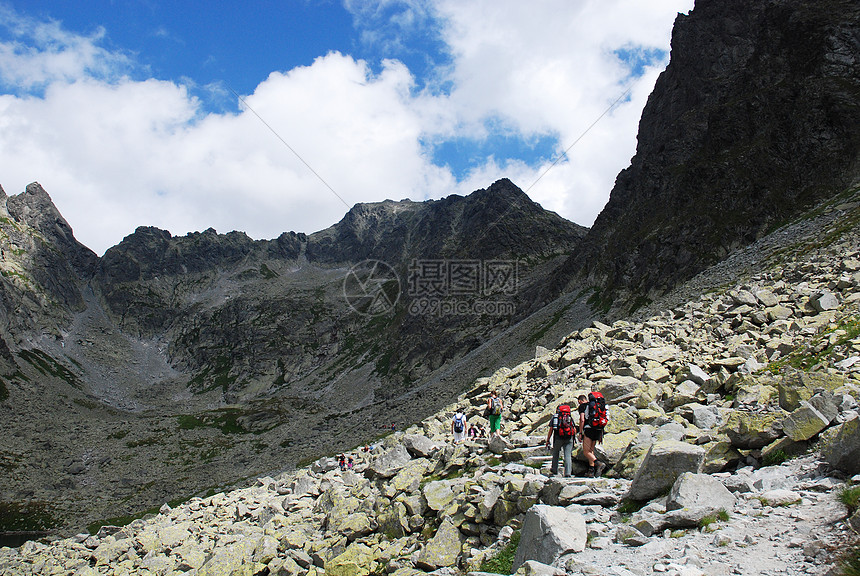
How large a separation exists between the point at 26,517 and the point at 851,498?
342 feet

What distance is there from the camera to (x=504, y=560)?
8758 mm

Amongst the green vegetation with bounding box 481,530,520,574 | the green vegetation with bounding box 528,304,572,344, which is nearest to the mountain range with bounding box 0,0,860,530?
the green vegetation with bounding box 528,304,572,344

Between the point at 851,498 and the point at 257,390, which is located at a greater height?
the point at 851,498

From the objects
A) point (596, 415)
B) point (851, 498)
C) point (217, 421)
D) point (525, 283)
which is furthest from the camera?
point (525, 283)

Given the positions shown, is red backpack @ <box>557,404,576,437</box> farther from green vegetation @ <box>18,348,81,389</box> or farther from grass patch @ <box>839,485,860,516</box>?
green vegetation @ <box>18,348,81,389</box>

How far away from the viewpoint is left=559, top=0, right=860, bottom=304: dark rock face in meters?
61.6

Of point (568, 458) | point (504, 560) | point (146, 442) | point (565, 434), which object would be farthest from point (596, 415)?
point (146, 442)

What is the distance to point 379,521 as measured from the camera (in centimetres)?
1360

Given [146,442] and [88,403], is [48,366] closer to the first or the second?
[88,403]

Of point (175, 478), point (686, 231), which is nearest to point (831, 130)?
point (686, 231)

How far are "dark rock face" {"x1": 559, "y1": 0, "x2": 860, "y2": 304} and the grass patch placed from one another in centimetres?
6466

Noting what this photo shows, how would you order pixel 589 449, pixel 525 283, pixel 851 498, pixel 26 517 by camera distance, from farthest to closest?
pixel 525 283, pixel 26 517, pixel 589 449, pixel 851 498

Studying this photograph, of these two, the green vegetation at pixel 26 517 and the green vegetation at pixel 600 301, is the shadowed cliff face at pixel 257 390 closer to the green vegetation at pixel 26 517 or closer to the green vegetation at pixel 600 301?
the green vegetation at pixel 26 517

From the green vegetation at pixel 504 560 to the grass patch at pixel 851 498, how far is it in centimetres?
493
